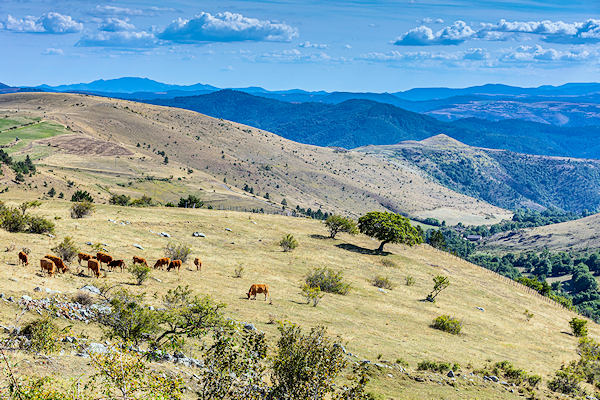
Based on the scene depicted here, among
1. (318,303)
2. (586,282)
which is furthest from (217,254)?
(586,282)

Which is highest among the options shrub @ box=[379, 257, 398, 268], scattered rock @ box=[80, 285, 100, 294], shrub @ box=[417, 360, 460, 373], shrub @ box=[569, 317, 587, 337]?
scattered rock @ box=[80, 285, 100, 294]

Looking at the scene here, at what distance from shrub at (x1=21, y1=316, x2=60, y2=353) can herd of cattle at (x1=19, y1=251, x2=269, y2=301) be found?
11.3 m

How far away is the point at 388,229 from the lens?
75.2 meters

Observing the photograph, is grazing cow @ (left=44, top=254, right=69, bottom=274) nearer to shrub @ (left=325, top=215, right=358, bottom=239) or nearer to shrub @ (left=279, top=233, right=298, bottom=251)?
shrub @ (left=279, top=233, right=298, bottom=251)

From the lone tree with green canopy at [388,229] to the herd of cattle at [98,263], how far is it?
38.6 metres

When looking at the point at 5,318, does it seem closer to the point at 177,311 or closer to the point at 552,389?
the point at 177,311

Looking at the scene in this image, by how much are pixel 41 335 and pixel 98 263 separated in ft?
51.2

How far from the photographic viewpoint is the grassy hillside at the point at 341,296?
93.7ft

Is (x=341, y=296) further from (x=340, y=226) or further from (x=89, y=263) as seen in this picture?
(x=340, y=226)

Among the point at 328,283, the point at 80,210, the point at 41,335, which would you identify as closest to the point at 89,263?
the point at 41,335

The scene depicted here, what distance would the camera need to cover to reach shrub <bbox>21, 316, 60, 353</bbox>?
18.7 m

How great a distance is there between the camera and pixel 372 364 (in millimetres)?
27844

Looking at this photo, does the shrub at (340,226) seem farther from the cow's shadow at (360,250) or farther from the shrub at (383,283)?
the shrub at (383,283)

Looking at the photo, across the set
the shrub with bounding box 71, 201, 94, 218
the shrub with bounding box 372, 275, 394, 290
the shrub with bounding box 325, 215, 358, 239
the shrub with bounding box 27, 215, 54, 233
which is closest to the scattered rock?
the shrub with bounding box 27, 215, 54, 233
